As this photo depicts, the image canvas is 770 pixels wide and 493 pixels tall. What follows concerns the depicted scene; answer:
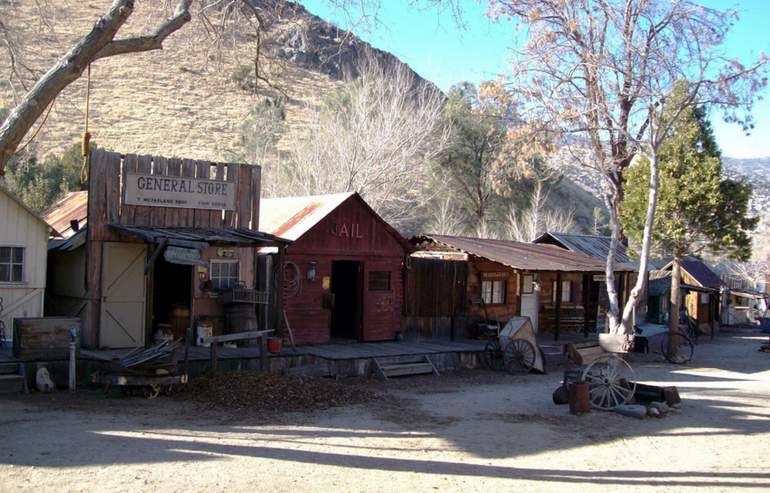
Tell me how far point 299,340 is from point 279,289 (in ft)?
5.97

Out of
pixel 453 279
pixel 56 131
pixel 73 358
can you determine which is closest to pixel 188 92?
pixel 56 131

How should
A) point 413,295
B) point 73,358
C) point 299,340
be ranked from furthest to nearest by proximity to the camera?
point 413,295 → point 299,340 → point 73,358

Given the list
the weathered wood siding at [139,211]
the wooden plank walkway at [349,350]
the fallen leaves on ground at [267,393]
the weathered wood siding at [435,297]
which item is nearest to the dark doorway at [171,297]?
the weathered wood siding at [139,211]

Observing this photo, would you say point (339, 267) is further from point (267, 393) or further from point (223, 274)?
point (267, 393)

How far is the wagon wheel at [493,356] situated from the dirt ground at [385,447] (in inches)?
147

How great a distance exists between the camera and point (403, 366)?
55.0 feet

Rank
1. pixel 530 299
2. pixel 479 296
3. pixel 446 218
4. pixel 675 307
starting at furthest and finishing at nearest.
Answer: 1. pixel 446 218
2. pixel 530 299
3. pixel 675 307
4. pixel 479 296

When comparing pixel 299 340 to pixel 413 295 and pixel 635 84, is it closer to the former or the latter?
pixel 413 295

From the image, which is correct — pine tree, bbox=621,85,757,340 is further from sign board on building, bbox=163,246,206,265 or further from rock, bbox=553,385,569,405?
sign board on building, bbox=163,246,206,265

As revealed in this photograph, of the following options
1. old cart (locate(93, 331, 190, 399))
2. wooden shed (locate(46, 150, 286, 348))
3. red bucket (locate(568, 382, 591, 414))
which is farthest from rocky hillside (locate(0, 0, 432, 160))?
old cart (locate(93, 331, 190, 399))

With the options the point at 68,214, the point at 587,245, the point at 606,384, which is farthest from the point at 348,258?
the point at 587,245

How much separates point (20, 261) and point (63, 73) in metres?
7.95

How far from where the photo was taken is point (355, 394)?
535 inches

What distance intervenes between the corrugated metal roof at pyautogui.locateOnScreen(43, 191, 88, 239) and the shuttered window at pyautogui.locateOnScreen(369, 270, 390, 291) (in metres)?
6.79
